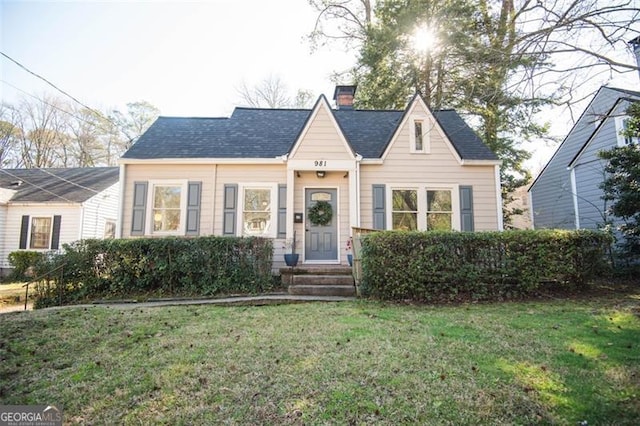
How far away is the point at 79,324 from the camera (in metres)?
4.50

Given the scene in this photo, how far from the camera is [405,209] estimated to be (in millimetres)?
9125

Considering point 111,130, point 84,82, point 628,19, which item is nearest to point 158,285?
point 84,82

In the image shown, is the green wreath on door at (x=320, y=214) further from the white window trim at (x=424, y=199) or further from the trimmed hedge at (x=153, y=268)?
the trimmed hedge at (x=153, y=268)

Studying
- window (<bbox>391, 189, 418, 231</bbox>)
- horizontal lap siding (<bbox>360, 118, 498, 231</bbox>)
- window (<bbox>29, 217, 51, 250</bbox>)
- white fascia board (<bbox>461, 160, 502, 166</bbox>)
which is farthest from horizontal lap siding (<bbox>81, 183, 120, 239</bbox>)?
white fascia board (<bbox>461, 160, 502, 166</bbox>)

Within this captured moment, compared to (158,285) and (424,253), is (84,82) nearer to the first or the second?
(158,285)

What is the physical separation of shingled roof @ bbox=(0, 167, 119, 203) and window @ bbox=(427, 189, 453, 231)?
14.8 meters

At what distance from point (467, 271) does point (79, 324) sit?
6.82 m

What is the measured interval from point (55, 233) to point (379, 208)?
568 inches

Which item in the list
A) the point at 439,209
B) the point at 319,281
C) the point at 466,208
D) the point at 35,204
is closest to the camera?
the point at 319,281

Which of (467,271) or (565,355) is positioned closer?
(565,355)

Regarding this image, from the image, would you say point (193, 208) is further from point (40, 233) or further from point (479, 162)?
point (40, 233)

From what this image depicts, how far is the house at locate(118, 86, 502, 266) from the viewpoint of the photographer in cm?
883

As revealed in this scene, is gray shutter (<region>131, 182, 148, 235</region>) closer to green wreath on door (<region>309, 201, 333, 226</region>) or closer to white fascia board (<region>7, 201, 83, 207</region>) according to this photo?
green wreath on door (<region>309, 201, 333, 226</region>)

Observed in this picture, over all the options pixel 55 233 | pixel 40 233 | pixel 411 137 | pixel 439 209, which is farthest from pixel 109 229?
pixel 439 209
